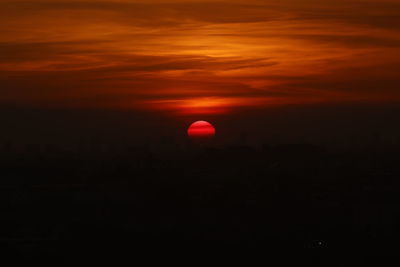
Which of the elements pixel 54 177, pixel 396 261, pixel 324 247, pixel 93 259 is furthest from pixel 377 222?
pixel 54 177

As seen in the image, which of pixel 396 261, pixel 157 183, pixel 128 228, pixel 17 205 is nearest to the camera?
pixel 396 261

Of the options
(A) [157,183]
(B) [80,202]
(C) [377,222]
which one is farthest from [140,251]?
(A) [157,183]

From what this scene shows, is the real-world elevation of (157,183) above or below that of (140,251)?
below

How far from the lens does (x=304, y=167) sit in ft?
293

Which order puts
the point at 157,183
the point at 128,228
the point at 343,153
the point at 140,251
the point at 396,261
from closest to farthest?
the point at 396,261 < the point at 140,251 < the point at 128,228 < the point at 157,183 < the point at 343,153

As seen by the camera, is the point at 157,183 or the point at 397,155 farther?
the point at 397,155

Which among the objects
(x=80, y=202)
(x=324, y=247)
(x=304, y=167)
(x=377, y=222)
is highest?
(x=324, y=247)

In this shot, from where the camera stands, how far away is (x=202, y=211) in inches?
2024

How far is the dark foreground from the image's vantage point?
36688 millimetres

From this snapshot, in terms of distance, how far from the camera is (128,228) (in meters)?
44.7

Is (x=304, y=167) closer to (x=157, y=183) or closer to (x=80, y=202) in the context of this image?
(x=157, y=183)

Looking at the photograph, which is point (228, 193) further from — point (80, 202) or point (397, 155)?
point (397, 155)

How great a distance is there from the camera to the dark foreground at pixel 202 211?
3669cm

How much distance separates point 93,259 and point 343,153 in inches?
2874
